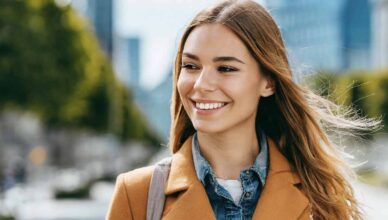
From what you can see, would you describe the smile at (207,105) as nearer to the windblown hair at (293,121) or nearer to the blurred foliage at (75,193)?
the windblown hair at (293,121)

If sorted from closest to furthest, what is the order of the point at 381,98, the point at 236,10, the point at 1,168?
the point at 236,10
the point at 1,168
the point at 381,98

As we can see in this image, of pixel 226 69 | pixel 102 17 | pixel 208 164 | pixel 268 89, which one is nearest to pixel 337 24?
pixel 102 17

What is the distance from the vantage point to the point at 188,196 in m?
3.10

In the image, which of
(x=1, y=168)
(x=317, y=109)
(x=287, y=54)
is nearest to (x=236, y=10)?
(x=287, y=54)

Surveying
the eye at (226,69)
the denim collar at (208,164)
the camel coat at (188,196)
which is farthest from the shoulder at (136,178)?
the eye at (226,69)

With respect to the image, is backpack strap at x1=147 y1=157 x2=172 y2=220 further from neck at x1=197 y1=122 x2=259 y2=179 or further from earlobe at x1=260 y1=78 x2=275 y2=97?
earlobe at x1=260 y1=78 x2=275 y2=97

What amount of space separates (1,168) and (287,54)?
31105mm

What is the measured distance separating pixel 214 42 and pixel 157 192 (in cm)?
56

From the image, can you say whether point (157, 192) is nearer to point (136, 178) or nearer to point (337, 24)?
point (136, 178)

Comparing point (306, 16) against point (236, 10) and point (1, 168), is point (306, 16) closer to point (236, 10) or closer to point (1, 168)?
point (1, 168)

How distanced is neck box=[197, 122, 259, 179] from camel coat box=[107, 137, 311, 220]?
8 cm

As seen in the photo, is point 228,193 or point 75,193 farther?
point 75,193

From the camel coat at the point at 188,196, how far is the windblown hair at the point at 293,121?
0.27 feet

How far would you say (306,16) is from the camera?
6535 inches
